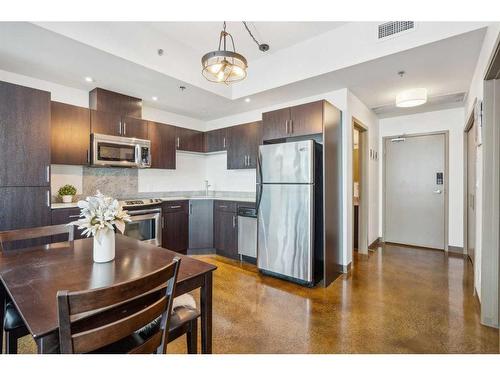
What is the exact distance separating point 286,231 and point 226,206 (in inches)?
49.4

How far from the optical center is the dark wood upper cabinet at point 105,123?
3.26 metres

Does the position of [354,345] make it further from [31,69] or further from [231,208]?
[31,69]

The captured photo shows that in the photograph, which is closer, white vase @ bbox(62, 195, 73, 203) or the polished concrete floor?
the polished concrete floor

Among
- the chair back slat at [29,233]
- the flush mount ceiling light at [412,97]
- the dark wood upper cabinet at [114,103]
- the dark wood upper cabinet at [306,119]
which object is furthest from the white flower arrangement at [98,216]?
the flush mount ceiling light at [412,97]

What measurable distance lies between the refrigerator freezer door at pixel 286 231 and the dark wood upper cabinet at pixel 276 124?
0.69 metres

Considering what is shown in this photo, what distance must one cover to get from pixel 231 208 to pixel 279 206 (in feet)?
3.42

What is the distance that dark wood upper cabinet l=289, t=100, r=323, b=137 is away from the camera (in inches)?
114

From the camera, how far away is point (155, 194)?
431 centimetres

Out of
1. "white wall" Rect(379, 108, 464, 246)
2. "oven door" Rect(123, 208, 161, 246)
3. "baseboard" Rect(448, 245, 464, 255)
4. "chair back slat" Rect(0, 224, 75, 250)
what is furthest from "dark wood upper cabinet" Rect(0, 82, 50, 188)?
"baseboard" Rect(448, 245, 464, 255)

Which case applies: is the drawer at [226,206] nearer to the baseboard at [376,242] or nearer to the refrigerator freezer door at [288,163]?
the refrigerator freezer door at [288,163]

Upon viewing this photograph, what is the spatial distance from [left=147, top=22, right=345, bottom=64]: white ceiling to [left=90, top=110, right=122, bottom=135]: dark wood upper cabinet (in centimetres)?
120

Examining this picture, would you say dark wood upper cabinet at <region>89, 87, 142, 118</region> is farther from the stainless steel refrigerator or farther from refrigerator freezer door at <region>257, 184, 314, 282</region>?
refrigerator freezer door at <region>257, 184, 314, 282</region>

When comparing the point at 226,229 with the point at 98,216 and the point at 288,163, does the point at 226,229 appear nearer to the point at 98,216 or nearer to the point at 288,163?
the point at 288,163

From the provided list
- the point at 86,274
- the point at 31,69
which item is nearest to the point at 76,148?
the point at 31,69
